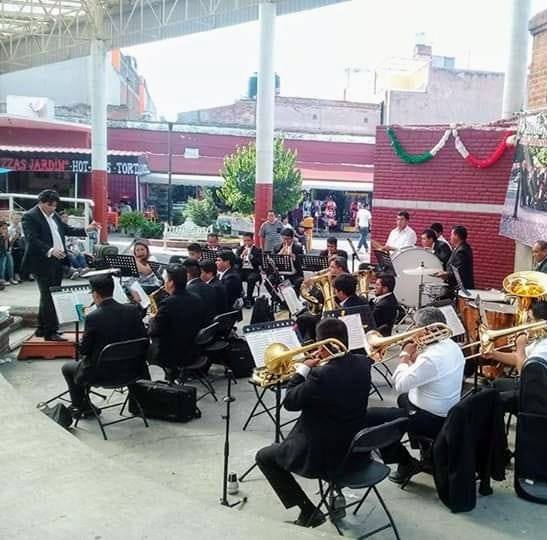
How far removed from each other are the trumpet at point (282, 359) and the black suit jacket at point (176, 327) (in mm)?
2153

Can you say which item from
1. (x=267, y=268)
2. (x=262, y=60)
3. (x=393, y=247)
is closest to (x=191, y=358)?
(x=267, y=268)

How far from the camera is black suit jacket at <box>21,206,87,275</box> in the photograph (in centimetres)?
846

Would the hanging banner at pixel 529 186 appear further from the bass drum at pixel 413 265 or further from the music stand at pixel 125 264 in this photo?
the music stand at pixel 125 264

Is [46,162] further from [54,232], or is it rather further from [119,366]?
[119,366]

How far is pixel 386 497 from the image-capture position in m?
5.39

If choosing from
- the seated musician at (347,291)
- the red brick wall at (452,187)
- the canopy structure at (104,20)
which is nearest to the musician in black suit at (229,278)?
the seated musician at (347,291)

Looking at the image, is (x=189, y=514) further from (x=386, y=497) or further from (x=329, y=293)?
(x=329, y=293)

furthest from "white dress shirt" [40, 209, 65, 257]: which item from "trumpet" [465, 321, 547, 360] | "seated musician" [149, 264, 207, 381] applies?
"trumpet" [465, 321, 547, 360]

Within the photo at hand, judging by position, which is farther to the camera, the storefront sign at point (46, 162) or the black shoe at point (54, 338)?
the storefront sign at point (46, 162)

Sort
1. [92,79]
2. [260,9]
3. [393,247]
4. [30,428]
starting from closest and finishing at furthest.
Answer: [30,428], [393,247], [260,9], [92,79]

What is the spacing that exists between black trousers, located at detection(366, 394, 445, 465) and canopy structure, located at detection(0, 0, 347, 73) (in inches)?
570

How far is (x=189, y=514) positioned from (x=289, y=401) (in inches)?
36.8

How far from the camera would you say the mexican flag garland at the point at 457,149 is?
1338 cm

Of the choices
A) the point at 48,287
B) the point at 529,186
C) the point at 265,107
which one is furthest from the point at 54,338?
the point at 265,107
